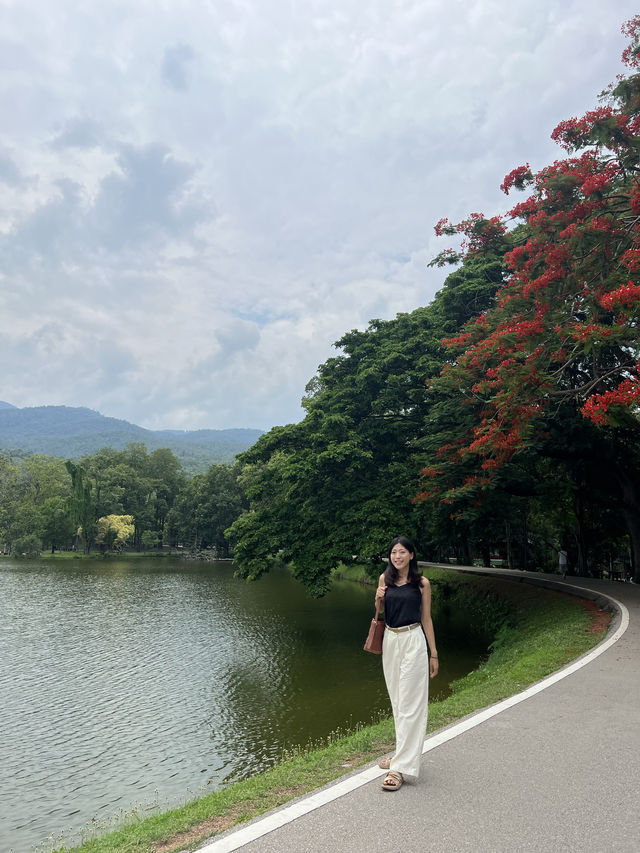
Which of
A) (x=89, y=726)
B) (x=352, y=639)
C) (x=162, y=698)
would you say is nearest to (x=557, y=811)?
(x=89, y=726)

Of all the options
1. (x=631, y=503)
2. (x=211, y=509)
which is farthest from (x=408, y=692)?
(x=211, y=509)

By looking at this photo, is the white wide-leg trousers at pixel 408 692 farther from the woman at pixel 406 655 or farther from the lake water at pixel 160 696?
the lake water at pixel 160 696

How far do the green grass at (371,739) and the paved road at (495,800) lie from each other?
0.52 m

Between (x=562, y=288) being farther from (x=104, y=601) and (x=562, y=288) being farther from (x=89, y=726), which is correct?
(x=104, y=601)

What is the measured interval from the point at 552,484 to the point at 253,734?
1389 centimetres

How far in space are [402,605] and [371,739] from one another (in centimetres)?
249

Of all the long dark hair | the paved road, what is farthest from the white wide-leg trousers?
the long dark hair

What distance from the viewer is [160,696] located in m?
13.8

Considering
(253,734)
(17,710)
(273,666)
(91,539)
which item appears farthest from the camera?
(91,539)

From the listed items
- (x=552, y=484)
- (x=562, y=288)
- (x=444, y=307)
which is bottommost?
(x=552, y=484)

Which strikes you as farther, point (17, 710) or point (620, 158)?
point (620, 158)

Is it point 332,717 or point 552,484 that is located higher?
point 552,484

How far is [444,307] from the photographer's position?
893 inches

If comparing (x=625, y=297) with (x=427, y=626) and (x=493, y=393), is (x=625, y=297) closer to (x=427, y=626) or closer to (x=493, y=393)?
(x=493, y=393)
